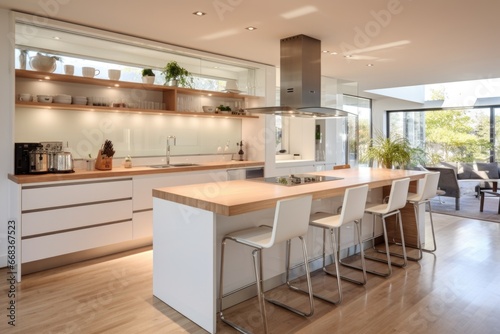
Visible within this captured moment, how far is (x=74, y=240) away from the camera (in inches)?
145

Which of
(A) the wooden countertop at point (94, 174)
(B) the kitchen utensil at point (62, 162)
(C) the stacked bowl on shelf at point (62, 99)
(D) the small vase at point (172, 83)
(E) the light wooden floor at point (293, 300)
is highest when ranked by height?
(D) the small vase at point (172, 83)

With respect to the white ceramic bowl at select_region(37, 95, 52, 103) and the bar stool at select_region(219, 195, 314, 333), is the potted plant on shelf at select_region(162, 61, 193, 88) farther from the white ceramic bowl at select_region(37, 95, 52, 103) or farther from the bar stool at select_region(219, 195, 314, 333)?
the bar stool at select_region(219, 195, 314, 333)

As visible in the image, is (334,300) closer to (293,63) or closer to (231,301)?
(231,301)

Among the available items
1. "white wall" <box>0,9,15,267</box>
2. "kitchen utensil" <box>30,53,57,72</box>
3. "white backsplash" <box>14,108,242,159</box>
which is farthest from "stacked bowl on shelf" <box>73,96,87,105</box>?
"white wall" <box>0,9,15,267</box>

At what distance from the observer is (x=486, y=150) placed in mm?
9328

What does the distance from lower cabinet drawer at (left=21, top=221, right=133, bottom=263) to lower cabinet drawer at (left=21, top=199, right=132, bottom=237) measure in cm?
6

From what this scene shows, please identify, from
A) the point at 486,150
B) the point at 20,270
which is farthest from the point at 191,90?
the point at 486,150

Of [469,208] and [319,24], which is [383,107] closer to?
[469,208]

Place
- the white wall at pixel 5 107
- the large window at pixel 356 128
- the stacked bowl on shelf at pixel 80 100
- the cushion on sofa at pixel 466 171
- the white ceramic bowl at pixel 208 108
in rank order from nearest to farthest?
the white wall at pixel 5 107 → the stacked bowl on shelf at pixel 80 100 → the white ceramic bowl at pixel 208 108 → the large window at pixel 356 128 → the cushion on sofa at pixel 466 171

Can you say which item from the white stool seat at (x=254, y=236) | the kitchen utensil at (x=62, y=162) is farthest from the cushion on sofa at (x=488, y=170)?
the kitchen utensil at (x=62, y=162)

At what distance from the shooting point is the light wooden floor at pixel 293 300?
2527 millimetres

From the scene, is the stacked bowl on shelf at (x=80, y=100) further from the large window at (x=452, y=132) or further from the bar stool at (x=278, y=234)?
the large window at (x=452, y=132)

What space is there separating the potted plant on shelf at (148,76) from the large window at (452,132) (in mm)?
8000

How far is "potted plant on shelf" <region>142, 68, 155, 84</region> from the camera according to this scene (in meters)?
4.62
